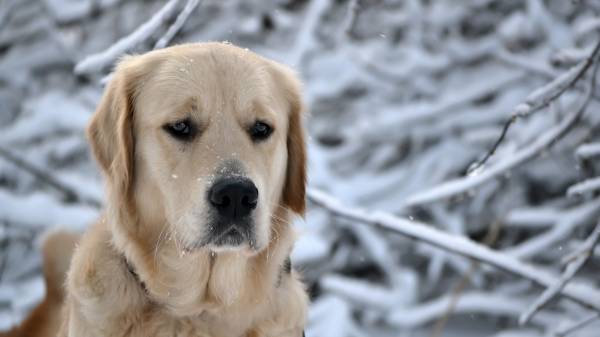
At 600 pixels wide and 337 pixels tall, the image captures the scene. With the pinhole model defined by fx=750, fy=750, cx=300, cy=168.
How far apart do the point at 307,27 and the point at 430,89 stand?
1.32 m

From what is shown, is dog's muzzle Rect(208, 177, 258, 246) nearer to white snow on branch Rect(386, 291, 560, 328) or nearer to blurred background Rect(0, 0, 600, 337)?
blurred background Rect(0, 0, 600, 337)

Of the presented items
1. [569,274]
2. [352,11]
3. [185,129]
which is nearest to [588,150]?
[569,274]

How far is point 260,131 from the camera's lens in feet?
9.02

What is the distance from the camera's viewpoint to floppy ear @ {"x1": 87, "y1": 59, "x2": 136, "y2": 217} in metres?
2.73

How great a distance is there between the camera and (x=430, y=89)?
7.02m

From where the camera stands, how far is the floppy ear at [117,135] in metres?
2.73

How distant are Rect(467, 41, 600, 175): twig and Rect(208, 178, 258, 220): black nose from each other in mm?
836

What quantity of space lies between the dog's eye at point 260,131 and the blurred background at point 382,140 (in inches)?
115

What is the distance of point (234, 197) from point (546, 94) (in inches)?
45.3

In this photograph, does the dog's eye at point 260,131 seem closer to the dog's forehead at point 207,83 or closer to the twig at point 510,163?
the dog's forehead at point 207,83

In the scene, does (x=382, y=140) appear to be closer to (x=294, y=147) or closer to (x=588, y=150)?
(x=588, y=150)

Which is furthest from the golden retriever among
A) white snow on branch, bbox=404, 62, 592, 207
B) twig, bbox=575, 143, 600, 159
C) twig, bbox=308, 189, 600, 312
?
twig, bbox=575, 143, 600, 159

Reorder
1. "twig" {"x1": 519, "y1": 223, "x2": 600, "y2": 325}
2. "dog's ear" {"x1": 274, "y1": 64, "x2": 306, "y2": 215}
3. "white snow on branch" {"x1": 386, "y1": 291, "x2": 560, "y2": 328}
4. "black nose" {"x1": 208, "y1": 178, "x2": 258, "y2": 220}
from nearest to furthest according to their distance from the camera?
1. "black nose" {"x1": 208, "y1": 178, "x2": 258, "y2": 220}
2. "twig" {"x1": 519, "y1": 223, "x2": 600, "y2": 325}
3. "dog's ear" {"x1": 274, "y1": 64, "x2": 306, "y2": 215}
4. "white snow on branch" {"x1": 386, "y1": 291, "x2": 560, "y2": 328}

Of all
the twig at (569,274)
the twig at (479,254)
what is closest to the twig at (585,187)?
the twig at (569,274)
